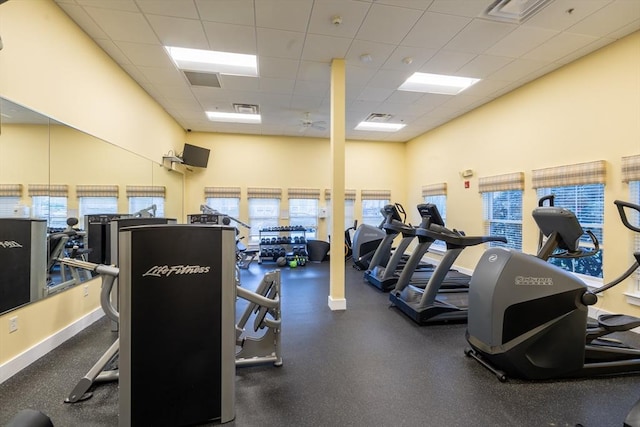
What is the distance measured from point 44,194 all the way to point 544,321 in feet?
15.5

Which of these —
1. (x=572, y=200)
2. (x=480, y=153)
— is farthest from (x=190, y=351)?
(x=480, y=153)

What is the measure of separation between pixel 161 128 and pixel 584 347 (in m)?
7.03

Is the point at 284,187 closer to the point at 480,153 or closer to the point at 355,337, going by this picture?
the point at 480,153

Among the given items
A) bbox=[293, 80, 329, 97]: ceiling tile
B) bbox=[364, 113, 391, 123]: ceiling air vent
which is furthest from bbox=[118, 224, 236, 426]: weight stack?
bbox=[364, 113, 391, 123]: ceiling air vent

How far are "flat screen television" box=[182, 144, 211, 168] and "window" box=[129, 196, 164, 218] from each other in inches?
62.3

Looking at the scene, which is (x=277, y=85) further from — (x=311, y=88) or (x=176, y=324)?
(x=176, y=324)

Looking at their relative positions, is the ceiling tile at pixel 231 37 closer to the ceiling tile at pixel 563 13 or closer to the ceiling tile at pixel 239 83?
the ceiling tile at pixel 239 83

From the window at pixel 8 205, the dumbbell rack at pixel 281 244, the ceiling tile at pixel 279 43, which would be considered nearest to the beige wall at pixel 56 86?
the window at pixel 8 205

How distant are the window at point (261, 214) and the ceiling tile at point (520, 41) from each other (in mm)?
5847

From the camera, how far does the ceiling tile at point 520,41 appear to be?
336cm

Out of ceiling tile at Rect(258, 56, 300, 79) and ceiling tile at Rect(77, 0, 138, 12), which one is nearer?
ceiling tile at Rect(77, 0, 138, 12)

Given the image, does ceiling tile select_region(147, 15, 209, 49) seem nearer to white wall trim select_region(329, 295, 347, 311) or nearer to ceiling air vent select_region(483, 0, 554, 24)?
ceiling air vent select_region(483, 0, 554, 24)

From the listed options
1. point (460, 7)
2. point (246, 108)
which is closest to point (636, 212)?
point (460, 7)

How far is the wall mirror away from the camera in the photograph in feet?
8.07
